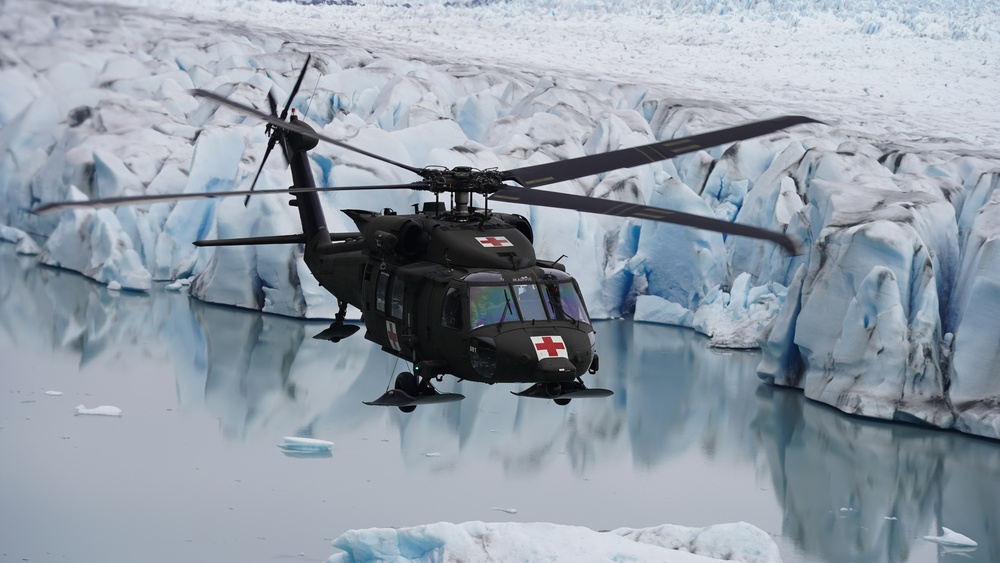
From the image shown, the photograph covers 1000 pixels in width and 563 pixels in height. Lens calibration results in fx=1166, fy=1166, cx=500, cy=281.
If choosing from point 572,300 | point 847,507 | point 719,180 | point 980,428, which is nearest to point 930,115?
point 719,180

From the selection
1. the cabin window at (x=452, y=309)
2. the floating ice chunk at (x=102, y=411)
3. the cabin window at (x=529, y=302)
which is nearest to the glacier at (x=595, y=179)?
the floating ice chunk at (x=102, y=411)

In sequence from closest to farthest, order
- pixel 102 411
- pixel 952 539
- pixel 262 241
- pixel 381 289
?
pixel 381 289 < pixel 262 241 < pixel 952 539 < pixel 102 411

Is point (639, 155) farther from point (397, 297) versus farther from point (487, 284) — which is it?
point (397, 297)

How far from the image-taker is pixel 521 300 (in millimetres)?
6430

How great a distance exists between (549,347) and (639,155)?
138 centimetres

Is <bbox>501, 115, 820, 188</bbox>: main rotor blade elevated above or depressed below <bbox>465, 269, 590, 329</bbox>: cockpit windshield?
above

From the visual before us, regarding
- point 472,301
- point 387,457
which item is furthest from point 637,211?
point 387,457

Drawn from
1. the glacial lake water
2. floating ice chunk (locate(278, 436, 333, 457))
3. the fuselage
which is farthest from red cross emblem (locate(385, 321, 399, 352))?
floating ice chunk (locate(278, 436, 333, 457))

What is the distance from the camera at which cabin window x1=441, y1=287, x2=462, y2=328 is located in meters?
6.41

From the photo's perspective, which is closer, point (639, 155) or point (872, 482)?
point (639, 155)

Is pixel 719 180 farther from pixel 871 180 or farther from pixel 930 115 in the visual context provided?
pixel 930 115

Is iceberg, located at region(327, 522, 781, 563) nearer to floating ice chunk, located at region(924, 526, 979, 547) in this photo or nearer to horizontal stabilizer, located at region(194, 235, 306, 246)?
horizontal stabilizer, located at region(194, 235, 306, 246)

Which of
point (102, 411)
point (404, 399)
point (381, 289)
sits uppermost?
point (381, 289)

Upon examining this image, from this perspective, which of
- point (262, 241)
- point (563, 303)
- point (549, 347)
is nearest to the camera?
point (549, 347)
